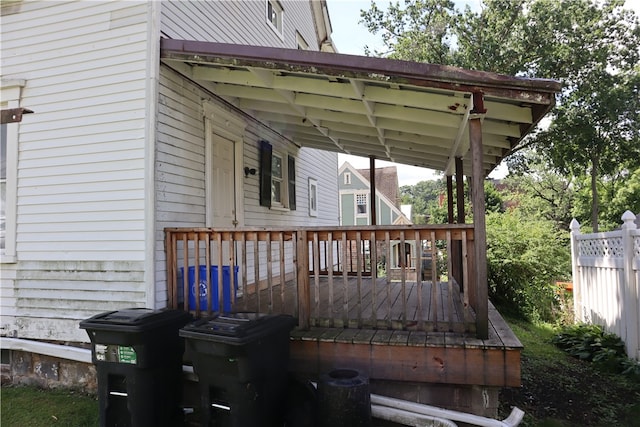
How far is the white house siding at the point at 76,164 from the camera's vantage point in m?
3.90

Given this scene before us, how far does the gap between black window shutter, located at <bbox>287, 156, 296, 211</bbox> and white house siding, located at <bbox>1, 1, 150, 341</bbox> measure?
3.83m

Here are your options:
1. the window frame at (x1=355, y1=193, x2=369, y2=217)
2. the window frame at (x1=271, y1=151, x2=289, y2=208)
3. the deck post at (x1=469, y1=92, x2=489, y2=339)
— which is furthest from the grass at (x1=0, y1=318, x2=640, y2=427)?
the window frame at (x1=355, y1=193, x2=369, y2=217)

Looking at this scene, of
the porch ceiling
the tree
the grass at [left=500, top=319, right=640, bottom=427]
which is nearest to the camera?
the porch ceiling

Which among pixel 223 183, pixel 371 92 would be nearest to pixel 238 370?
pixel 371 92

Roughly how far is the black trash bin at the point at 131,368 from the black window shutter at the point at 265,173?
348cm

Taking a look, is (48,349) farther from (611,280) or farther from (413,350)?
(611,280)

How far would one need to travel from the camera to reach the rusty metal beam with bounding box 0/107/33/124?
169 inches

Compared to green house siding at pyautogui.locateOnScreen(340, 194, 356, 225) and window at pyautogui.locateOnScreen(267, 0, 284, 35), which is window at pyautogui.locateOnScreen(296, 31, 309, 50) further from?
green house siding at pyautogui.locateOnScreen(340, 194, 356, 225)

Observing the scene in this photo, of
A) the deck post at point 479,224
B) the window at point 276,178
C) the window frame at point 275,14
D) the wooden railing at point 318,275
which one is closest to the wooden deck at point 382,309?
the wooden railing at point 318,275

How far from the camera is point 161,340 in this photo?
10.0ft

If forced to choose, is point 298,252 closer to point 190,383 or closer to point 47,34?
point 190,383

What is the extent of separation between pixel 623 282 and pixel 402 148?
3533 millimetres

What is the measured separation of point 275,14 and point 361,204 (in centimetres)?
1721

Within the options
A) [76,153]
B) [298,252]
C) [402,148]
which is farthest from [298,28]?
[298,252]
